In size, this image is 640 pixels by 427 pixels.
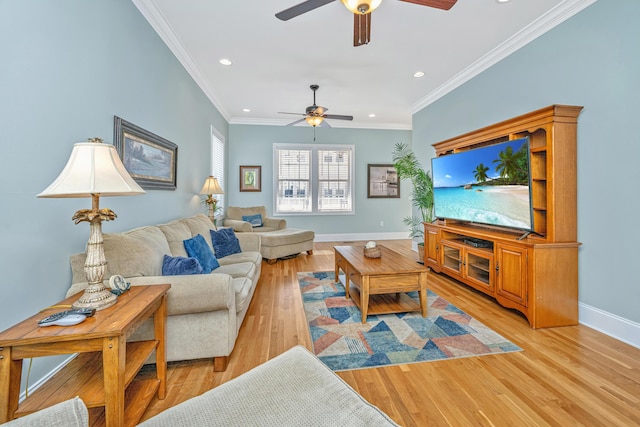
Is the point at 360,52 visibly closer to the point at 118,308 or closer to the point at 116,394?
the point at 118,308

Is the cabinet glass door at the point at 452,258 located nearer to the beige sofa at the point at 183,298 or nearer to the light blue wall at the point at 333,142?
the beige sofa at the point at 183,298

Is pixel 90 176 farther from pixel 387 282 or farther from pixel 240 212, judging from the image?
pixel 240 212

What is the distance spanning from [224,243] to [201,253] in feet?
2.48

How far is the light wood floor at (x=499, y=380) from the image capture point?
1492 mm

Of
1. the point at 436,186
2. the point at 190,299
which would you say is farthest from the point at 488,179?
the point at 190,299

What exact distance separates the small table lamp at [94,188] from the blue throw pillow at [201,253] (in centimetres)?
116

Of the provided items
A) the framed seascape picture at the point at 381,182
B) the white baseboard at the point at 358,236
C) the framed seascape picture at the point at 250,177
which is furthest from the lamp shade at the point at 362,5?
the white baseboard at the point at 358,236

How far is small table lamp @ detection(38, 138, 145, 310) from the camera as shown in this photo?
1188 millimetres

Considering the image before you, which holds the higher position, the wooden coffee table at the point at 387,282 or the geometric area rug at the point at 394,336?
the wooden coffee table at the point at 387,282

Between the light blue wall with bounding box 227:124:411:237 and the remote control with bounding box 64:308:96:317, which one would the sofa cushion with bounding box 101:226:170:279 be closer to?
the remote control with bounding box 64:308:96:317

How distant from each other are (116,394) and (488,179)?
356 centimetres

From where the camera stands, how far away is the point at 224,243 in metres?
3.36

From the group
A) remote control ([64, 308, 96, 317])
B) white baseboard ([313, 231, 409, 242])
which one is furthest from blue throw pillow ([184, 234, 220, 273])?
white baseboard ([313, 231, 409, 242])

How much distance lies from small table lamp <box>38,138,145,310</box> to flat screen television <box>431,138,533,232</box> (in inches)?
126
